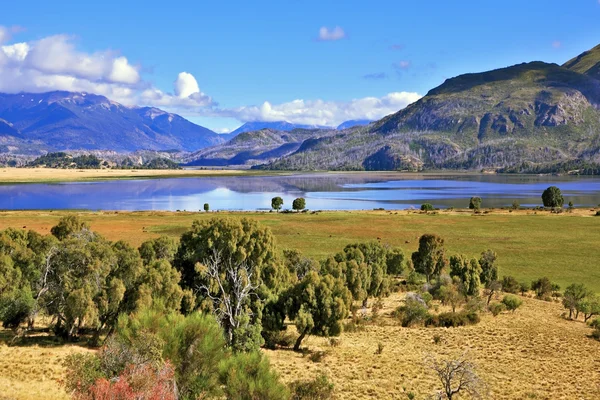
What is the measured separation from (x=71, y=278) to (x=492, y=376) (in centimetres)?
2888

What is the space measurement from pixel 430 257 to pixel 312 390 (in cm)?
3910

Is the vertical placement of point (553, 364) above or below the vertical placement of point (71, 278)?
below

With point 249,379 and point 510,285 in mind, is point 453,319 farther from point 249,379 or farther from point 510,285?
point 249,379

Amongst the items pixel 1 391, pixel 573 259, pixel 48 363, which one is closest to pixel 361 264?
pixel 48 363

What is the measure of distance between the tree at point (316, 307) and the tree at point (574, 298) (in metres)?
24.7

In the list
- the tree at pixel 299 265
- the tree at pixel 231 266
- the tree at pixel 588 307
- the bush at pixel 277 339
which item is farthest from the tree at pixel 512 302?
the tree at pixel 231 266

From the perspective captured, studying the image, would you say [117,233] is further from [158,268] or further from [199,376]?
[199,376]

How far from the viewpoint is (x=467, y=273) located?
54.7 m

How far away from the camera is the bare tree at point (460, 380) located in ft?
75.1

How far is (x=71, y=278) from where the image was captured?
112 feet

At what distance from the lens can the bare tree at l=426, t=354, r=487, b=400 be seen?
22.9 m

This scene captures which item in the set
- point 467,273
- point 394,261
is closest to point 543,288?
point 467,273

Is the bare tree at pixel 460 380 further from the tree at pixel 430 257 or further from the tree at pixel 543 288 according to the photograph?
the tree at pixel 430 257

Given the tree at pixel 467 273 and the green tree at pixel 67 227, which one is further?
A: the green tree at pixel 67 227
